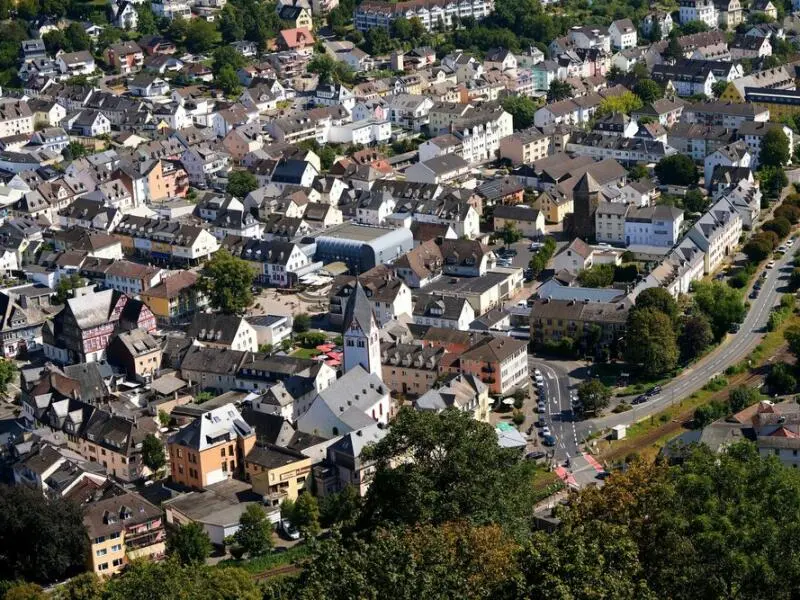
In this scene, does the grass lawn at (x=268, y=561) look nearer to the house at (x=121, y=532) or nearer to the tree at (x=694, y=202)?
the house at (x=121, y=532)

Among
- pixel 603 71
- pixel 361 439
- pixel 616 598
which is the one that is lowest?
pixel 603 71

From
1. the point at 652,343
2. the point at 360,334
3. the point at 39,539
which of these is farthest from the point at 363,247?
the point at 39,539

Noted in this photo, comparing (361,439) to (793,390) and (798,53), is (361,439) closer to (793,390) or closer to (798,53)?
(793,390)

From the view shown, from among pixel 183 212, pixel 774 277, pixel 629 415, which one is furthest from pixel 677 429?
pixel 183 212

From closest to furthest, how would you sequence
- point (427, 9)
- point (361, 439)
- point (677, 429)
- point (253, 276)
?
point (361, 439), point (677, 429), point (253, 276), point (427, 9)

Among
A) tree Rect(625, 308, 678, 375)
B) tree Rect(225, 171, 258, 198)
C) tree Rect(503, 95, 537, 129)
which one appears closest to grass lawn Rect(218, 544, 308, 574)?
tree Rect(625, 308, 678, 375)

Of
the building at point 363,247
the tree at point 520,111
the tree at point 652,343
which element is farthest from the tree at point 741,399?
the tree at point 520,111
